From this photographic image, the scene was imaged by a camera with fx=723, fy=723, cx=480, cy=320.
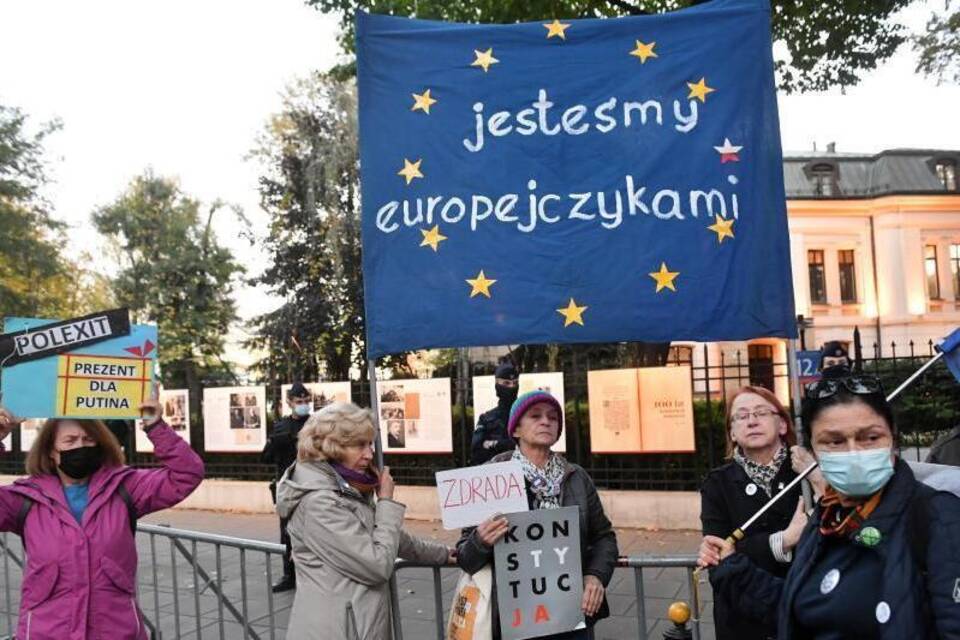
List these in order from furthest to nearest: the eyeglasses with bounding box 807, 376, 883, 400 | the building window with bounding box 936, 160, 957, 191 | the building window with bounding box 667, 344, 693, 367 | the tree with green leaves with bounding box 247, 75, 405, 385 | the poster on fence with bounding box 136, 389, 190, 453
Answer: the building window with bounding box 936, 160, 957, 191, the tree with green leaves with bounding box 247, 75, 405, 385, the poster on fence with bounding box 136, 389, 190, 453, the building window with bounding box 667, 344, 693, 367, the eyeglasses with bounding box 807, 376, 883, 400

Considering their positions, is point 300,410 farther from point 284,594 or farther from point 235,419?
point 235,419

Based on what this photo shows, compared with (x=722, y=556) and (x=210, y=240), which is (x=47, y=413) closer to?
(x=722, y=556)

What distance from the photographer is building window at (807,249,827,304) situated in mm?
35062

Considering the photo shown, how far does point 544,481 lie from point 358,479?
2.43ft

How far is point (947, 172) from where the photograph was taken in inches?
1453

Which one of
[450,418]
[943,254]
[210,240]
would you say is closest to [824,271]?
[943,254]

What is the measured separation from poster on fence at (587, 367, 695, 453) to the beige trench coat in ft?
22.3

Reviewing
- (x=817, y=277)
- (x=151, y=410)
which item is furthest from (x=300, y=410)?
(x=817, y=277)

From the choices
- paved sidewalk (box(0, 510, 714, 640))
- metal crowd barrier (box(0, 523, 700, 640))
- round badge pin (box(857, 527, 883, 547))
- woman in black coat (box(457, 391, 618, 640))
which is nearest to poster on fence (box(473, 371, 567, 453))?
paved sidewalk (box(0, 510, 714, 640))

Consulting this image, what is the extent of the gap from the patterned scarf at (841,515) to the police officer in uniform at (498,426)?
410 centimetres

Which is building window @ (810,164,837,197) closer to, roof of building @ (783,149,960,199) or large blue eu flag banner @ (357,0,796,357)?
roof of building @ (783,149,960,199)

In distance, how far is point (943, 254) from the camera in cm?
3525

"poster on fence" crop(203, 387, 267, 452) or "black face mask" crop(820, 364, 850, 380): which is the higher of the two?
"black face mask" crop(820, 364, 850, 380)

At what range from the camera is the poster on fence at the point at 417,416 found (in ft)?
34.6
